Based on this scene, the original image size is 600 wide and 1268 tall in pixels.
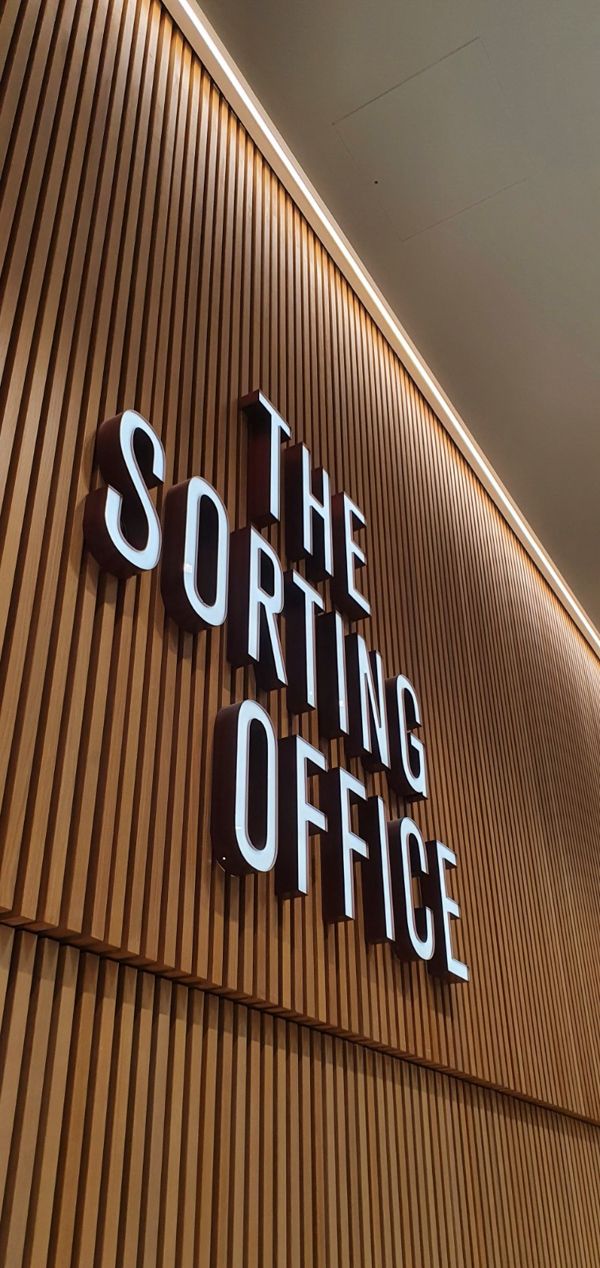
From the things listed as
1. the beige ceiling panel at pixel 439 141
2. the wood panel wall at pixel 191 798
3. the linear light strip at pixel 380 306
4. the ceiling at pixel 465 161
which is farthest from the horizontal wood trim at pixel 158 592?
the beige ceiling panel at pixel 439 141

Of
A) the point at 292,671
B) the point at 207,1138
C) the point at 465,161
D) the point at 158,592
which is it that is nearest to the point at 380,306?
the point at 465,161

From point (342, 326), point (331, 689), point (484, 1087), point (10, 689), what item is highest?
point (342, 326)

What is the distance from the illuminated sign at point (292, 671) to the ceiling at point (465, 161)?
1936mm

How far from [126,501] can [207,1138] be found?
2.04 metres

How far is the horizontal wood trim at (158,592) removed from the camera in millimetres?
2990

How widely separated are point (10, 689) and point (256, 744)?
1227mm

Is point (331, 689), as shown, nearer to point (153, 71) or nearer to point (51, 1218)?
point (51, 1218)

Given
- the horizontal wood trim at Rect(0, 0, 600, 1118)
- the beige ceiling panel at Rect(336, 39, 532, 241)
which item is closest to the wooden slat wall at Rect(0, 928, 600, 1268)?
the horizontal wood trim at Rect(0, 0, 600, 1118)

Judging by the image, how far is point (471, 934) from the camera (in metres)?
5.63

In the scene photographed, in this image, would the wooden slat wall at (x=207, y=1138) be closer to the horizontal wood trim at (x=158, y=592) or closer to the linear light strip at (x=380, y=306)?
the horizontal wood trim at (x=158, y=592)

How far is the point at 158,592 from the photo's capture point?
3.60m

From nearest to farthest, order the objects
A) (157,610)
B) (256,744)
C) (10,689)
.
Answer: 1. (10,689)
2. (157,610)
3. (256,744)

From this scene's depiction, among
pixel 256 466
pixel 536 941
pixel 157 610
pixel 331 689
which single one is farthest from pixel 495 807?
pixel 157 610

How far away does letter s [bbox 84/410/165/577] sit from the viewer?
3.27 m
